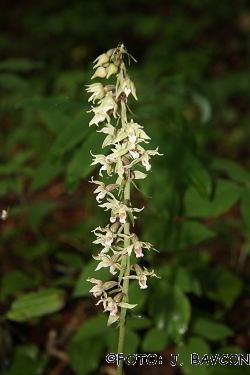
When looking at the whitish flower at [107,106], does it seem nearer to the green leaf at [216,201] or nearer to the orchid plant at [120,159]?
the orchid plant at [120,159]

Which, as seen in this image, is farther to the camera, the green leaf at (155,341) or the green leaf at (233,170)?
the green leaf at (233,170)

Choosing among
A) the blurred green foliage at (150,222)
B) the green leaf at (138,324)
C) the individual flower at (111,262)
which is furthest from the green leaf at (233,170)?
A: the individual flower at (111,262)

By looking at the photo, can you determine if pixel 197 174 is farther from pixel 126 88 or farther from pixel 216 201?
pixel 126 88

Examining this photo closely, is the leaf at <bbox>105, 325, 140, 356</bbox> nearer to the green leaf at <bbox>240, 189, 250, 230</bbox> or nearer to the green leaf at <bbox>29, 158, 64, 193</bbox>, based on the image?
the green leaf at <bbox>240, 189, 250, 230</bbox>

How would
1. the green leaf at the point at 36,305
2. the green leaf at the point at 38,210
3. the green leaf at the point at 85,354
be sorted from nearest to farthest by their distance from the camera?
the green leaf at the point at 85,354 < the green leaf at the point at 36,305 < the green leaf at the point at 38,210

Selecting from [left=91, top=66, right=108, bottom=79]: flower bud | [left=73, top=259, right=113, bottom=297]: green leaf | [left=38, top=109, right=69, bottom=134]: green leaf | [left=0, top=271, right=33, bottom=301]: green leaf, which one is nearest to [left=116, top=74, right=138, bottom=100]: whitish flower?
[left=91, top=66, right=108, bottom=79]: flower bud

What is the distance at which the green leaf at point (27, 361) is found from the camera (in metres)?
3.13

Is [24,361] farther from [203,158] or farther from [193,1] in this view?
[193,1]

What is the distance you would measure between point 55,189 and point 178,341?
371 centimetres

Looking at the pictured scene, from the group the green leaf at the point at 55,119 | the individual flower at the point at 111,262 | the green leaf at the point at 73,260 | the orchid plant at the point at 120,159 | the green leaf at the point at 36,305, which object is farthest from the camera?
the green leaf at the point at 73,260

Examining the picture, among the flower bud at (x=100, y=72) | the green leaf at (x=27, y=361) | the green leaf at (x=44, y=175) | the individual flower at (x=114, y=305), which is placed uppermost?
the green leaf at (x=44, y=175)

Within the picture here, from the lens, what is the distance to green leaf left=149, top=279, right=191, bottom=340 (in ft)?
9.53

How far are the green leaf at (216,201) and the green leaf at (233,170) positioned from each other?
9 cm

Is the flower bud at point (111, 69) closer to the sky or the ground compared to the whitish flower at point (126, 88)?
closer to the sky
